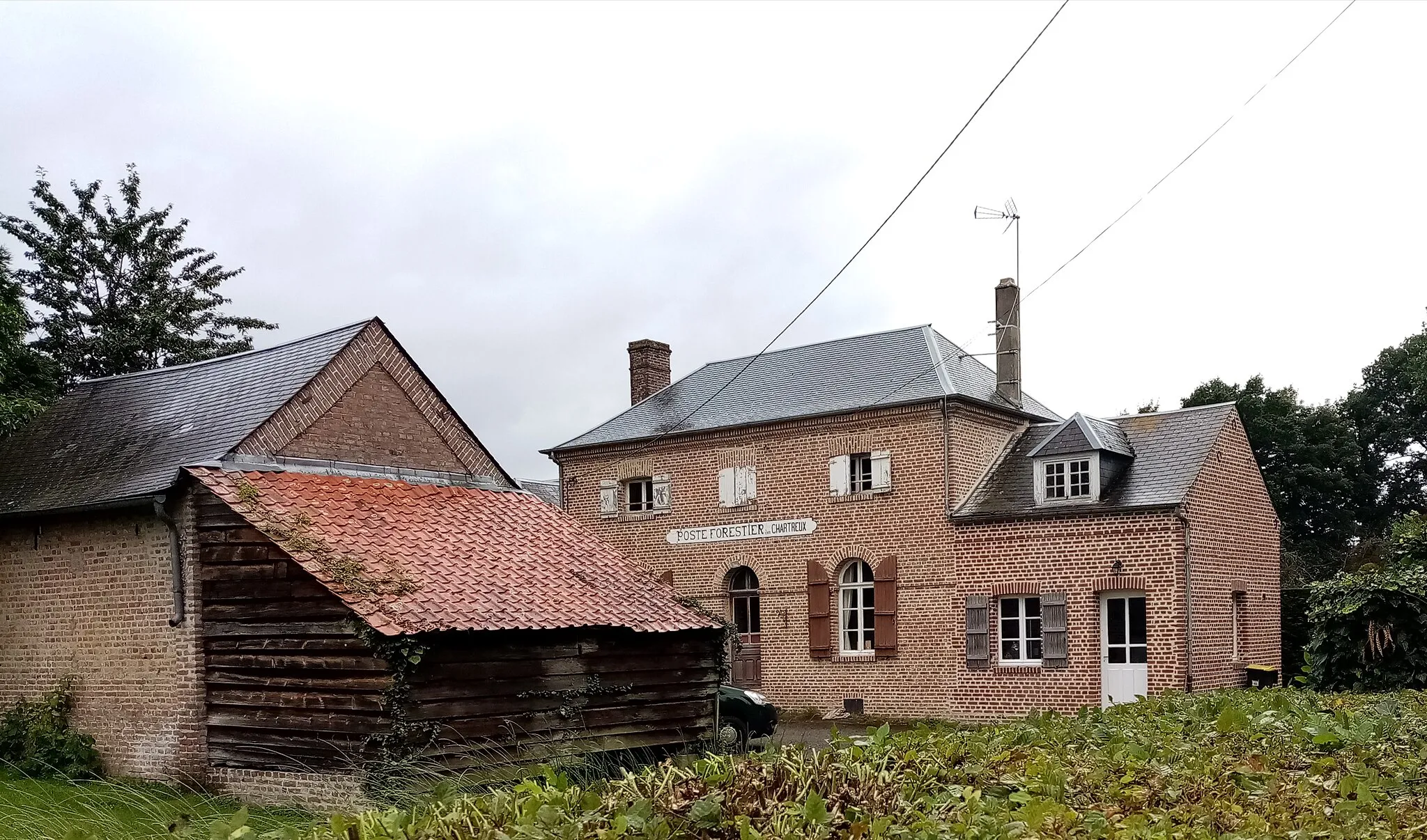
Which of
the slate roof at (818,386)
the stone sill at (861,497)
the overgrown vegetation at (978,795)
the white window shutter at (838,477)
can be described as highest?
the slate roof at (818,386)

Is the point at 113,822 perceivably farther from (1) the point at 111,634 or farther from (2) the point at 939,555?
(2) the point at 939,555

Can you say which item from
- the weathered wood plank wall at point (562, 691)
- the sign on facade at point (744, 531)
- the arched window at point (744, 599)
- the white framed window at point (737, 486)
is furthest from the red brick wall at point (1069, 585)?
the weathered wood plank wall at point (562, 691)

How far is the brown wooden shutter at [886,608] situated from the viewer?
77.6ft

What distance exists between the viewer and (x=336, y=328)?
1656 cm

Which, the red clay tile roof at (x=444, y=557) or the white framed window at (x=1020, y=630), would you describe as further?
the white framed window at (x=1020, y=630)

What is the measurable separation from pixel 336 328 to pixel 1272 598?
18.5 metres

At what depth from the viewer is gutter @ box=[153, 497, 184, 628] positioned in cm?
1380

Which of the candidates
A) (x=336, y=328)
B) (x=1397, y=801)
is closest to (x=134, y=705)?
(x=336, y=328)

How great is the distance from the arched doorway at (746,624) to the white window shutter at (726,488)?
1.40 m

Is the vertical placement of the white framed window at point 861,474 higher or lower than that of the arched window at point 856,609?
higher

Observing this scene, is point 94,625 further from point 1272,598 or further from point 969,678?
point 1272,598

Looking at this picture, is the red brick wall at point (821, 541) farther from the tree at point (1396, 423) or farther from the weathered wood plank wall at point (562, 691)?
the tree at point (1396, 423)

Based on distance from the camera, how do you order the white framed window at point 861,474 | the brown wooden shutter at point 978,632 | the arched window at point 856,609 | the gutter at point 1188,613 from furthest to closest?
the white framed window at point 861,474, the arched window at point 856,609, the brown wooden shutter at point 978,632, the gutter at point 1188,613

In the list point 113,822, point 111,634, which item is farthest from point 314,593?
point 113,822
